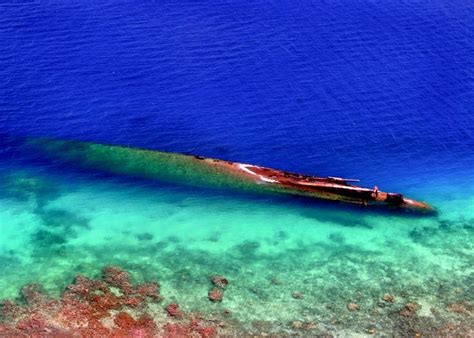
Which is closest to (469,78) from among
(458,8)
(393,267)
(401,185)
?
(458,8)

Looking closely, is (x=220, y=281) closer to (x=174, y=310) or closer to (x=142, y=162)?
(x=174, y=310)

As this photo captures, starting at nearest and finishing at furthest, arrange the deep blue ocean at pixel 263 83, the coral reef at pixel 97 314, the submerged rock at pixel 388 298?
the coral reef at pixel 97 314, the submerged rock at pixel 388 298, the deep blue ocean at pixel 263 83

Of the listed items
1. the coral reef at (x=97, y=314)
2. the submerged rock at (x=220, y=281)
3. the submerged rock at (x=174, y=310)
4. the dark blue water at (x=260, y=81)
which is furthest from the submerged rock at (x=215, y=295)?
the dark blue water at (x=260, y=81)

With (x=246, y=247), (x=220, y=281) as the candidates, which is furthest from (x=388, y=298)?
(x=220, y=281)

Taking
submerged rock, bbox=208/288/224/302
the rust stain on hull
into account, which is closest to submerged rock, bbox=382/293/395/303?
the rust stain on hull

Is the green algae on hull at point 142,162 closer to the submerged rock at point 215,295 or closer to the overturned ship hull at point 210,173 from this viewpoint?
the overturned ship hull at point 210,173

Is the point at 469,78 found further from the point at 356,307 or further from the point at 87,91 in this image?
the point at 87,91
